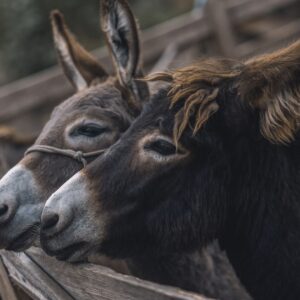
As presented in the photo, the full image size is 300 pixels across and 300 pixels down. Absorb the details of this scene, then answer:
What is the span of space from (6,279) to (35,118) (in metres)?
4.26

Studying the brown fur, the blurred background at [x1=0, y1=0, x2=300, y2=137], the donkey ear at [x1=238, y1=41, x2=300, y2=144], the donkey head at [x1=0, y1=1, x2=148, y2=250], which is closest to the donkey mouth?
the donkey head at [x1=0, y1=1, x2=148, y2=250]

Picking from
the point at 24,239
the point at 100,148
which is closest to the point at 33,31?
the point at 100,148

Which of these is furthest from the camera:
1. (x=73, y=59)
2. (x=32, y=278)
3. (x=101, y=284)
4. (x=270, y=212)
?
(x=73, y=59)

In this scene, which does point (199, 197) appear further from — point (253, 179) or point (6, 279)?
point (6, 279)

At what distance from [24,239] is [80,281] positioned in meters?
0.57

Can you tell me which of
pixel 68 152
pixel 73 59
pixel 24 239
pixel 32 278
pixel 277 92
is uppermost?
pixel 73 59

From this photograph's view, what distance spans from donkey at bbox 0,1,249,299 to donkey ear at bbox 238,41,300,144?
0.94 m

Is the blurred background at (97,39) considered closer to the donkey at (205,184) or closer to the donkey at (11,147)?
the donkey at (11,147)

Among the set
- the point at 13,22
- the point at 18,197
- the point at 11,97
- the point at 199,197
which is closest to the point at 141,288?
the point at 199,197

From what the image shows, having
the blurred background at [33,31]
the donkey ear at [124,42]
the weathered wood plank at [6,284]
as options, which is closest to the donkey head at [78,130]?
the donkey ear at [124,42]

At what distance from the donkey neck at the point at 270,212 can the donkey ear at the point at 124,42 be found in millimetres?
1044

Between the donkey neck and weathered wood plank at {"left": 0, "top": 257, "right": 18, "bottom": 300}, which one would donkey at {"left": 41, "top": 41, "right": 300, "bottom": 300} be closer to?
the donkey neck

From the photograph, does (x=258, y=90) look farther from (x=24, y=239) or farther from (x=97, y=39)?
(x=97, y=39)

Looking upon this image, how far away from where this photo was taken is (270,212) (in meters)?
2.84
